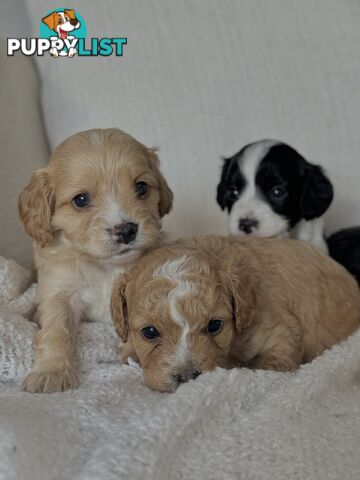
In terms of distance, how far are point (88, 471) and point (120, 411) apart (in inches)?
14.9

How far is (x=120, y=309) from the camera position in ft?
7.21

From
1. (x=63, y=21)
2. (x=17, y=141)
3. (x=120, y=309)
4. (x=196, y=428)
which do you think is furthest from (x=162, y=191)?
(x=63, y=21)

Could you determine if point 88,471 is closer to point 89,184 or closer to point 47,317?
point 47,317

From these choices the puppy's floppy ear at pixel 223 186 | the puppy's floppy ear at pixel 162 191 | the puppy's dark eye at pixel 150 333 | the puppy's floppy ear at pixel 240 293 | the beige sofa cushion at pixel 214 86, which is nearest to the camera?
the puppy's dark eye at pixel 150 333

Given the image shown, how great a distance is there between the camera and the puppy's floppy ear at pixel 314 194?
10.5 feet

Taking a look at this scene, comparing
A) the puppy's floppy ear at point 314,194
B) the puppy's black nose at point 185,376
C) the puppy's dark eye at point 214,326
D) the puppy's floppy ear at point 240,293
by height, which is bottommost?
the puppy's black nose at point 185,376

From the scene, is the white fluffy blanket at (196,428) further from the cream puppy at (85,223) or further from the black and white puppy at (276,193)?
the black and white puppy at (276,193)

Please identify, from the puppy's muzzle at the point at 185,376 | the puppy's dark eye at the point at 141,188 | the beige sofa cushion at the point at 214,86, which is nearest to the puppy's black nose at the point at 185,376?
the puppy's muzzle at the point at 185,376

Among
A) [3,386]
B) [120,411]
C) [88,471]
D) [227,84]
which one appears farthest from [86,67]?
[88,471]

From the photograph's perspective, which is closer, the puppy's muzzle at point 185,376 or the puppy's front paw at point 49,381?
the puppy's muzzle at point 185,376

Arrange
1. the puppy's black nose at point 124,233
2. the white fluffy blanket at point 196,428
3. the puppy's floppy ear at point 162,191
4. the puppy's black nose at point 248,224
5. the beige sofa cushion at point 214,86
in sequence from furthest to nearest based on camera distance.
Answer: the beige sofa cushion at point 214,86 → the puppy's black nose at point 248,224 → the puppy's floppy ear at point 162,191 → the puppy's black nose at point 124,233 → the white fluffy blanket at point 196,428

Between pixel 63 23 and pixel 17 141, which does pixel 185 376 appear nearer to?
pixel 17 141

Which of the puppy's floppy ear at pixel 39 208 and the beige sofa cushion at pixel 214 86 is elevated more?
the beige sofa cushion at pixel 214 86

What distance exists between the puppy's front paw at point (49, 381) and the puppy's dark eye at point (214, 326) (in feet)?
1.71
